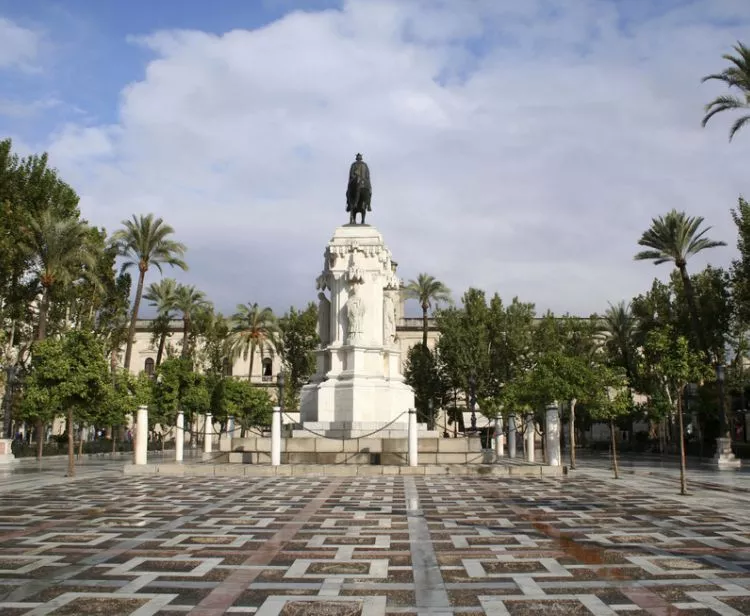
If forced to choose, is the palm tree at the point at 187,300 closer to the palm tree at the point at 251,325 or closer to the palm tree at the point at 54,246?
the palm tree at the point at 251,325

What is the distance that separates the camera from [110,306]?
136 feet

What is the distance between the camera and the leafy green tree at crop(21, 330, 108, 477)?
19.6m

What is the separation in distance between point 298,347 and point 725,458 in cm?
2897

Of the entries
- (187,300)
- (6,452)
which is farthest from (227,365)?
(6,452)

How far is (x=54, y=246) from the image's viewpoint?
31.5m

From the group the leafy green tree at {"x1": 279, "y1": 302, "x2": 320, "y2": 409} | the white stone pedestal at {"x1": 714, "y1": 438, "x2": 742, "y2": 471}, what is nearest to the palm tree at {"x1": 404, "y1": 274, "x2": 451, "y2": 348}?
the leafy green tree at {"x1": 279, "y1": 302, "x2": 320, "y2": 409}

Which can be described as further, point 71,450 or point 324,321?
point 324,321

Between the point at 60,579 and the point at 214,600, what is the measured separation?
1671 mm

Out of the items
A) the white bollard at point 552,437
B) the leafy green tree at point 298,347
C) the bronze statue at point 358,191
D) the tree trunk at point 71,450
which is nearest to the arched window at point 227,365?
the leafy green tree at point 298,347

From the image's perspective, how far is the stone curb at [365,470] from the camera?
18.7 m

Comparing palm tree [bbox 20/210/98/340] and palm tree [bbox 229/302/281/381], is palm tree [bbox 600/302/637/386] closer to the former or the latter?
palm tree [bbox 229/302/281/381]

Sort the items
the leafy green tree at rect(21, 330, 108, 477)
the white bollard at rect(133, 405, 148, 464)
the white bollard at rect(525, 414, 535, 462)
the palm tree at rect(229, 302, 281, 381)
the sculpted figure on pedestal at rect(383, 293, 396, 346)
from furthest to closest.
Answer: the palm tree at rect(229, 302, 281, 381) → the white bollard at rect(525, 414, 535, 462) → the sculpted figure on pedestal at rect(383, 293, 396, 346) → the white bollard at rect(133, 405, 148, 464) → the leafy green tree at rect(21, 330, 108, 477)

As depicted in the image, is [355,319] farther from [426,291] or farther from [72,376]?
[426,291]

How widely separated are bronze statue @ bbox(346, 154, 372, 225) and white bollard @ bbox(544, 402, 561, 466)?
29.5 ft
